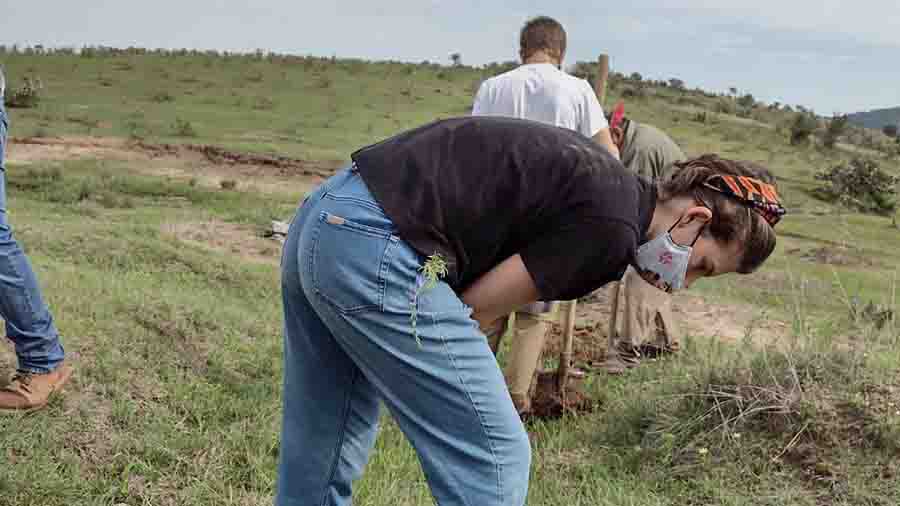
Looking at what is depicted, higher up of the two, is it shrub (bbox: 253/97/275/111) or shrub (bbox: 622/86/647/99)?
shrub (bbox: 622/86/647/99)

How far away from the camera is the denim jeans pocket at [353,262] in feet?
6.26

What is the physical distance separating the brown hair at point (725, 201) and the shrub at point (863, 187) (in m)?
13.9

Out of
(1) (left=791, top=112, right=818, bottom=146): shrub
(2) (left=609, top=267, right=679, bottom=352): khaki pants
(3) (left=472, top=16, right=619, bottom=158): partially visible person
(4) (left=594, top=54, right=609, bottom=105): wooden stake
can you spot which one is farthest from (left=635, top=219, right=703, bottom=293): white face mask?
(1) (left=791, top=112, right=818, bottom=146): shrub

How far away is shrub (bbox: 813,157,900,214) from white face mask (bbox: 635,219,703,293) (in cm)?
1393

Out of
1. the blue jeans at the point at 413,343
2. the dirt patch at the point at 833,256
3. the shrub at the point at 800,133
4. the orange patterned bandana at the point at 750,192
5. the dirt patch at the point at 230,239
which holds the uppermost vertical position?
the orange patterned bandana at the point at 750,192

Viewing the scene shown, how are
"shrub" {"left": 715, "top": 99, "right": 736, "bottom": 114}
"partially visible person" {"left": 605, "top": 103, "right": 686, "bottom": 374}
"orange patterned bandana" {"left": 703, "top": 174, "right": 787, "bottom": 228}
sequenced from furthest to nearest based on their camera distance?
1. "shrub" {"left": 715, "top": 99, "right": 736, "bottom": 114}
2. "partially visible person" {"left": 605, "top": 103, "right": 686, "bottom": 374}
3. "orange patterned bandana" {"left": 703, "top": 174, "right": 787, "bottom": 228}

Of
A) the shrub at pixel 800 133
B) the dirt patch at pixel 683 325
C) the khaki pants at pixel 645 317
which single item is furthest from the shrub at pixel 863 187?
the khaki pants at pixel 645 317

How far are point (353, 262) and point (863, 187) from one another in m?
15.5

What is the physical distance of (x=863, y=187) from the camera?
1562 centimetres

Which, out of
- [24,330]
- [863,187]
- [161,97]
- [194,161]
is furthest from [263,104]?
[24,330]

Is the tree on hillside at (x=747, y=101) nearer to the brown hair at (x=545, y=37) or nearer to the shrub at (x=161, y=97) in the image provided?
the shrub at (x=161, y=97)

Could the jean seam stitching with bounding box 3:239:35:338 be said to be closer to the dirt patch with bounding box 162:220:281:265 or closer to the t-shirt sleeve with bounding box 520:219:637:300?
the t-shirt sleeve with bounding box 520:219:637:300

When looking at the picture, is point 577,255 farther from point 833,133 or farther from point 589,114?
point 833,133

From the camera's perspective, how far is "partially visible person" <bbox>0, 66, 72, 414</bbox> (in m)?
3.34
